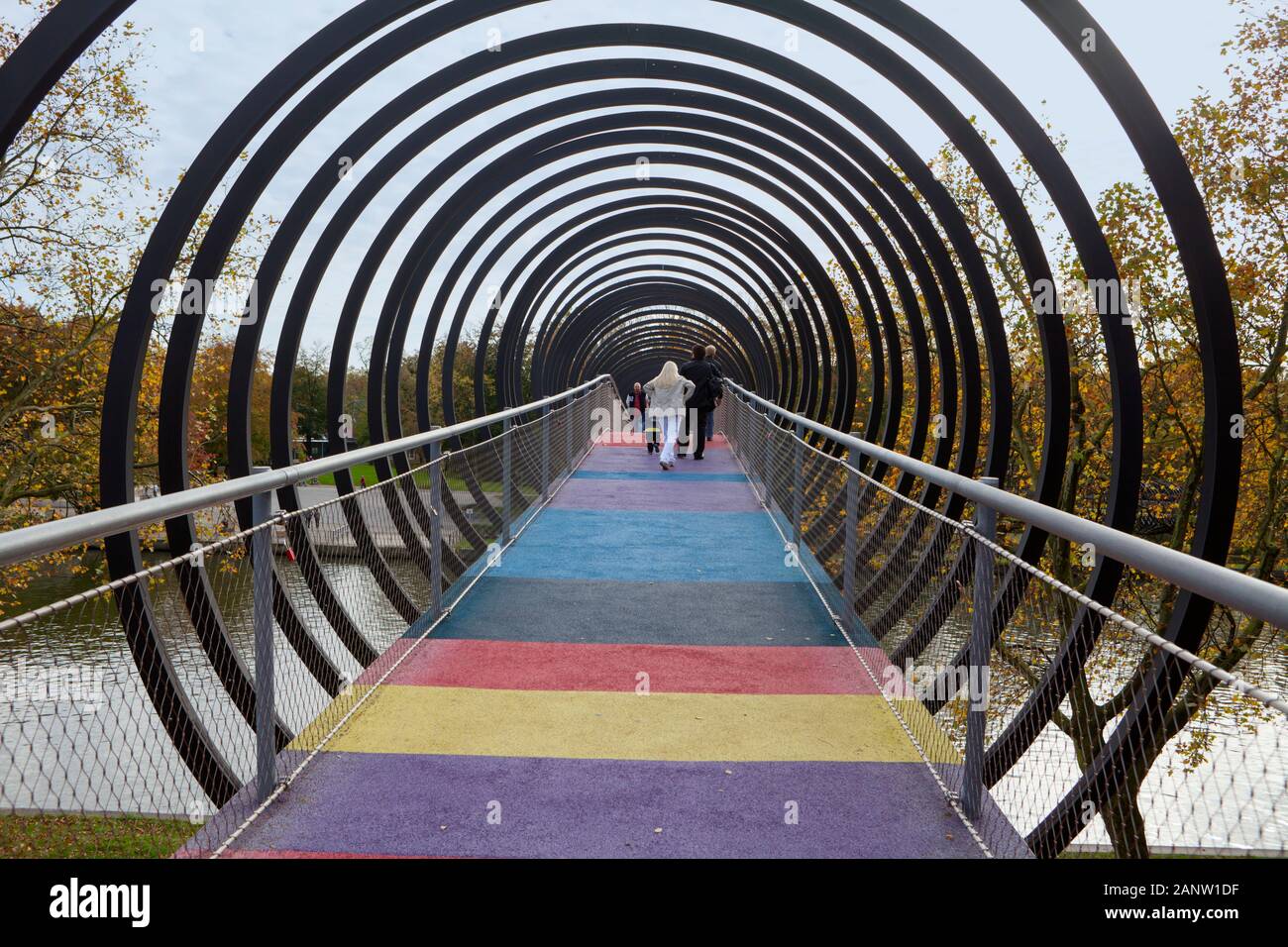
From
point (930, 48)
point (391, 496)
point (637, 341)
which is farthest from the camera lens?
point (637, 341)

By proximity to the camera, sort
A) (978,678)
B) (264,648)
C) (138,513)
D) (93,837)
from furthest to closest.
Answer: (93,837)
(264,648)
(978,678)
(138,513)

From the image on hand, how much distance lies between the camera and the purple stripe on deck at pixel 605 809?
10.1 feet

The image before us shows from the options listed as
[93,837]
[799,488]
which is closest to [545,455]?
[799,488]

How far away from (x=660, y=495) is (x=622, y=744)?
8028 mm

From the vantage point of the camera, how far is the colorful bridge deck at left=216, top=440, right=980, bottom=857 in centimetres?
316

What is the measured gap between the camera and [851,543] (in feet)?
17.7

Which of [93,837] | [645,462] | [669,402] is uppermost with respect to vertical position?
[669,402]

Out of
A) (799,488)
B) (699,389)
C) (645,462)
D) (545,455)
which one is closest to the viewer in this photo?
(799,488)

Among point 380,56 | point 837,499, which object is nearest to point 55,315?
point 380,56

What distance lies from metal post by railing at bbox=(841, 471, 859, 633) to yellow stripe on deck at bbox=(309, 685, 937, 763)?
3.09 ft

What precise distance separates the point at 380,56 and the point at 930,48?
334 centimetres

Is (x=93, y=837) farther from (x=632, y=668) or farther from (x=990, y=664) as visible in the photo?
(x=990, y=664)

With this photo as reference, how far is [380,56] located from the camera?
6.48 m
